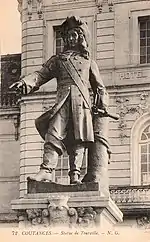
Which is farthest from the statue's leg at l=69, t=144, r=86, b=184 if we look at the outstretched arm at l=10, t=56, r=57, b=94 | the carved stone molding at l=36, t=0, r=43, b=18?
the carved stone molding at l=36, t=0, r=43, b=18

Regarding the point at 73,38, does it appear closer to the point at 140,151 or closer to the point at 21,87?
the point at 21,87

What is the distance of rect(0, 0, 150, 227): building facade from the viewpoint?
1808 cm

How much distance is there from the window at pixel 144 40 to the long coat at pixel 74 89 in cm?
1106

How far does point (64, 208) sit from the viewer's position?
7156 mm

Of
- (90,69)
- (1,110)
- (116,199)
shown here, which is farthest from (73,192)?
(1,110)

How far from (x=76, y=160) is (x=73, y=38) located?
120 centimetres

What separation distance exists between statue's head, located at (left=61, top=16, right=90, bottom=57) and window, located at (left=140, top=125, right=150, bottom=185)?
34.0ft

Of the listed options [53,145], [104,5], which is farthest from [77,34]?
[104,5]

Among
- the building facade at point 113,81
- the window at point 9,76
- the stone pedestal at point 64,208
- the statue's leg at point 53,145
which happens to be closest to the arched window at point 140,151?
the building facade at point 113,81

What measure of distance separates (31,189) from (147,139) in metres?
11.3

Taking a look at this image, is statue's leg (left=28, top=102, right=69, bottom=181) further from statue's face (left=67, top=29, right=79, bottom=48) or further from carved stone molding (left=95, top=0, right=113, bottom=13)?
carved stone molding (left=95, top=0, right=113, bottom=13)

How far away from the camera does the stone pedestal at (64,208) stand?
23.4ft

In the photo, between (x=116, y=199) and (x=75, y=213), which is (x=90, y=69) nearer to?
(x=75, y=213)

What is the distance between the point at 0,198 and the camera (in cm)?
1908
